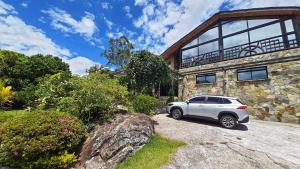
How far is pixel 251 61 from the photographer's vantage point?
41.3ft

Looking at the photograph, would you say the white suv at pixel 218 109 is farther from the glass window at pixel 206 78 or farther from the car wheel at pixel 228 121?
the glass window at pixel 206 78

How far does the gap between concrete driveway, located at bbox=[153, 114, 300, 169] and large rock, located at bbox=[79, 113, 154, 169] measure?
1.48 m

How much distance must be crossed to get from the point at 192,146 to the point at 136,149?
6.95ft

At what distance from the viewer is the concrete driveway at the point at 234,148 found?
504cm

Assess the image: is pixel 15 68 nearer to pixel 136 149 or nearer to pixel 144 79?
pixel 144 79

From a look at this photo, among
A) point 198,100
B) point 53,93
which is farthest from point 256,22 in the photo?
point 53,93

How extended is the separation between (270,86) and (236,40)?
5167mm

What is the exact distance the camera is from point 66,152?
17.4 ft

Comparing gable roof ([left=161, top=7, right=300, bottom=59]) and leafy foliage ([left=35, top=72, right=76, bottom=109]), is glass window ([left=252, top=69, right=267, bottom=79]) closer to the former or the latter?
gable roof ([left=161, top=7, right=300, bottom=59])


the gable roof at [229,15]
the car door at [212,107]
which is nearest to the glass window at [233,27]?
the gable roof at [229,15]

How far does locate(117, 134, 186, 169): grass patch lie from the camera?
201 inches

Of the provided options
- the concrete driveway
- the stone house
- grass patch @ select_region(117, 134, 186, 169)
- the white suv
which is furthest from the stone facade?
grass patch @ select_region(117, 134, 186, 169)

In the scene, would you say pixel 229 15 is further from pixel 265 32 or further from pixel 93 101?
pixel 93 101

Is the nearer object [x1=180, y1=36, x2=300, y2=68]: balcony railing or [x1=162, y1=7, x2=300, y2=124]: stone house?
[x1=162, y1=7, x2=300, y2=124]: stone house
